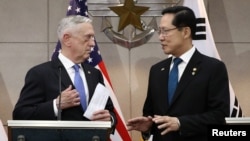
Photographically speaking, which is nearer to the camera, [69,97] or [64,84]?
[69,97]

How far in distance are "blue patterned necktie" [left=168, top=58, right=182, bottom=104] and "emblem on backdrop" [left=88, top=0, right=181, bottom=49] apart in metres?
1.63

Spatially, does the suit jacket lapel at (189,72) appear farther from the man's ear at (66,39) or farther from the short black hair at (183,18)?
the man's ear at (66,39)

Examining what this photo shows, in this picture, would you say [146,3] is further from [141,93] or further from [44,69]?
[44,69]

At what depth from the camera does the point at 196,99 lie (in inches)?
142

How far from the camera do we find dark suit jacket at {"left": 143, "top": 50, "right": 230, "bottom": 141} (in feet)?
11.5

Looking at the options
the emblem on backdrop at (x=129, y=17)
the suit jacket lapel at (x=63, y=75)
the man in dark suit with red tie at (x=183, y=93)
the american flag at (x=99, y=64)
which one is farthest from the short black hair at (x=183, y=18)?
the emblem on backdrop at (x=129, y=17)

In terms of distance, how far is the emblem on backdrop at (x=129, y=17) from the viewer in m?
5.34

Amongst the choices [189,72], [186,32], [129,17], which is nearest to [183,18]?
[186,32]

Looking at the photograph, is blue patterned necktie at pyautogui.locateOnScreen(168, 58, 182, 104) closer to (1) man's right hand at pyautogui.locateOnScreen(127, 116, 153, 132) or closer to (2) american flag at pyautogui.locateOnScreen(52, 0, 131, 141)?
(1) man's right hand at pyautogui.locateOnScreen(127, 116, 153, 132)

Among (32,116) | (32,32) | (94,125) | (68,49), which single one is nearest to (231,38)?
(32,32)

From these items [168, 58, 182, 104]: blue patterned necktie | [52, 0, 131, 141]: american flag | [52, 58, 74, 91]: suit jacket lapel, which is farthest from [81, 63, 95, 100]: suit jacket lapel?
[52, 0, 131, 141]: american flag

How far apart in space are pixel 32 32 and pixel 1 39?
0.29m

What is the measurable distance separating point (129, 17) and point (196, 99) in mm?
1912

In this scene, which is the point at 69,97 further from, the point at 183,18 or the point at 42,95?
the point at 183,18
